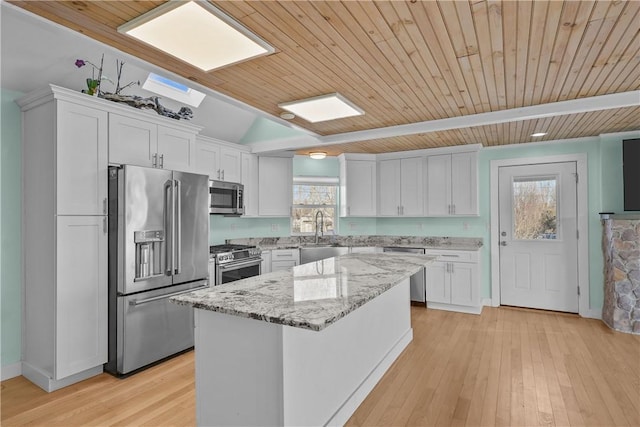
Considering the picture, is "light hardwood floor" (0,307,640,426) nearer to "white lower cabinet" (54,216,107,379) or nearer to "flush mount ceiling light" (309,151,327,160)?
"white lower cabinet" (54,216,107,379)

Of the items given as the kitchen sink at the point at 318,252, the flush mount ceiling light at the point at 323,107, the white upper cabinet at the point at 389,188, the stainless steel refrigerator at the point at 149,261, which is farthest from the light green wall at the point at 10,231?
the white upper cabinet at the point at 389,188

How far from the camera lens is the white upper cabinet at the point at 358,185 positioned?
5.54 metres

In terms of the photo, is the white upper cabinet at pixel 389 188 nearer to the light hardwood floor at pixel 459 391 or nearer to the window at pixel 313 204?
the window at pixel 313 204

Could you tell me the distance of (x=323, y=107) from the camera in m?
3.13

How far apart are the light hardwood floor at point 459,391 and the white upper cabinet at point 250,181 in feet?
7.46

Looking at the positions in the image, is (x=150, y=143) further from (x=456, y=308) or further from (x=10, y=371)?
(x=456, y=308)

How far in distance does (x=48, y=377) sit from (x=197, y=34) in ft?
9.04

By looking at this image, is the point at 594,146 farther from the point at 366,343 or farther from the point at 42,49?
the point at 42,49

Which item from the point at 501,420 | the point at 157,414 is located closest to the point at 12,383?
the point at 157,414

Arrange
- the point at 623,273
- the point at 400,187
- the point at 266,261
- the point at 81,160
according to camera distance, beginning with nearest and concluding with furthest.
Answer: the point at 81,160 < the point at 623,273 < the point at 266,261 < the point at 400,187

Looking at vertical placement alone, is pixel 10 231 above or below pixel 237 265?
above

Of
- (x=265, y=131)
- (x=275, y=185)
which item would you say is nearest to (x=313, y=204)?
(x=275, y=185)

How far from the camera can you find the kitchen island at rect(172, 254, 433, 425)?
1.59 m

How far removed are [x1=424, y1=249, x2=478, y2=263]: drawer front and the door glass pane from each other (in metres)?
0.77
